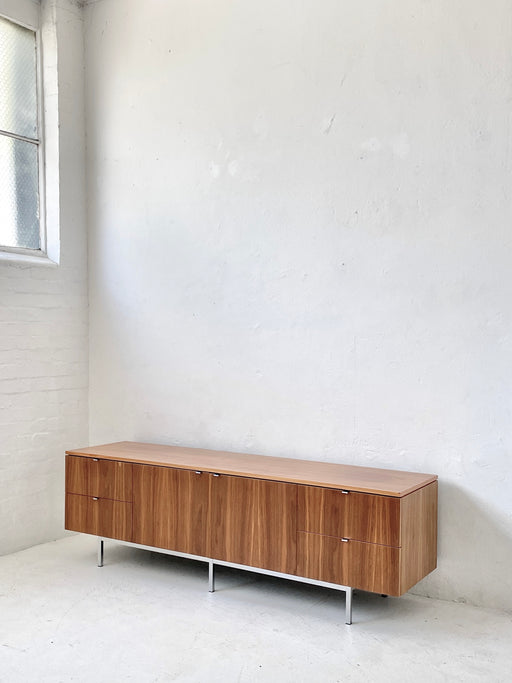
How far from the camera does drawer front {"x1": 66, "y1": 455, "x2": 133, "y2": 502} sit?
407 centimetres

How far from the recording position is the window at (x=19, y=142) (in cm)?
460

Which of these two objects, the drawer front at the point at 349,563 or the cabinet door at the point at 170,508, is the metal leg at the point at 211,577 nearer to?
the cabinet door at the point at 170,508

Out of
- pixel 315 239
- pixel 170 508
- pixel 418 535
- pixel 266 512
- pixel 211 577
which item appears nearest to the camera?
pixel 418 535

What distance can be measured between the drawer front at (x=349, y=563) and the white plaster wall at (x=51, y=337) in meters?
2.02

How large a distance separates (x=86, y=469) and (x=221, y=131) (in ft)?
7.27

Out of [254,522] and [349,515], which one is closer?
[349,515]

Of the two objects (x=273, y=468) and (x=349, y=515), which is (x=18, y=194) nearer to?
(x=273, y=468)

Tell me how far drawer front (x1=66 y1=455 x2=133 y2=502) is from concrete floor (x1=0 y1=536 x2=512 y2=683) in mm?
447

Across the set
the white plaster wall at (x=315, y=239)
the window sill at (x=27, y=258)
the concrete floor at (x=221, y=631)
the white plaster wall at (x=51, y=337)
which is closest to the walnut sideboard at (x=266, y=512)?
the concrete floor at (x=221, y=631)

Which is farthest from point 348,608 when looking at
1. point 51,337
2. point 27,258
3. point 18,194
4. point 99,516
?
point 18,194

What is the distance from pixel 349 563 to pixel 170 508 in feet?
3.54

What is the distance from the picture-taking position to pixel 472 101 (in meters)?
3.55

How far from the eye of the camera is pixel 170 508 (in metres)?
3.91

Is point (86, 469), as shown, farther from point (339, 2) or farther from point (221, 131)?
point (339, 2)
